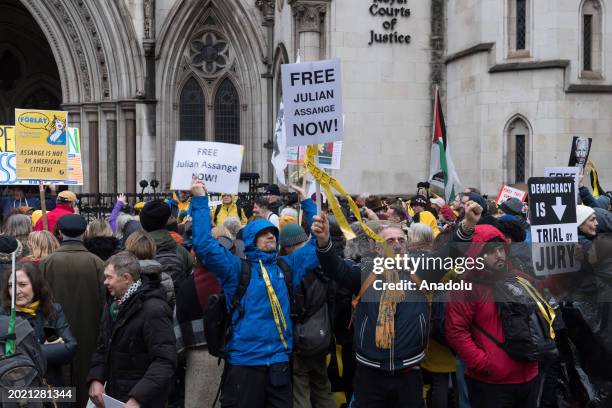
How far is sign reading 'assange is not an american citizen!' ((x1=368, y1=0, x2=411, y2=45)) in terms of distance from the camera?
17.9 meters

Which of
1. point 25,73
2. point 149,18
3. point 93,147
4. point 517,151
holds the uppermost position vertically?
point 149,18

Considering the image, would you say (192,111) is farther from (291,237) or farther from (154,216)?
(291,237)

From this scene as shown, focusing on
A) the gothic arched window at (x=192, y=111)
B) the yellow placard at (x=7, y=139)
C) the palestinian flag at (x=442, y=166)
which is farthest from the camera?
the gothic arched window at (x=192, y=111)

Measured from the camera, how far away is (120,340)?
5141mm

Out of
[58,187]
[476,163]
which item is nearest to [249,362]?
[476,163]

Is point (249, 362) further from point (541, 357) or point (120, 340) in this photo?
point (541, 357)

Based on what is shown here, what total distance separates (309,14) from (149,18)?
5284 millimetres

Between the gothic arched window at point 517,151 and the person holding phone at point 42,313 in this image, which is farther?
the gothic arched window at point 517,151

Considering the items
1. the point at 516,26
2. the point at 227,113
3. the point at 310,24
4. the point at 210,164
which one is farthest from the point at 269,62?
the point at 210,164

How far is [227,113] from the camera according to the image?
22781 millimetres

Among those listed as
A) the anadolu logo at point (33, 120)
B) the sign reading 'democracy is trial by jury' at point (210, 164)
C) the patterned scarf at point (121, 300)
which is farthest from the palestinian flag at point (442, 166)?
the patterned scarf at point (121, 300)

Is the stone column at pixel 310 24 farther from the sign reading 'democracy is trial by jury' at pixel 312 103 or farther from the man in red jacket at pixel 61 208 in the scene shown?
the sign reading 'democracy is trial by jury' at pixel 312 103

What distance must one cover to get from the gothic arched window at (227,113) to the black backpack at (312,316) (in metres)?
17.0

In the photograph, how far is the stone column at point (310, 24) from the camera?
17.7 metres
